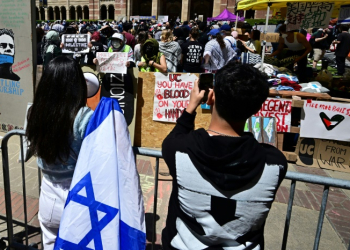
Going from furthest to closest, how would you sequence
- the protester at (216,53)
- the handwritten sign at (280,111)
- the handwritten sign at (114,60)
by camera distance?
the protester at (216,53) → the handwritten sign at (280,111) → the handwritten sign at (114,60)

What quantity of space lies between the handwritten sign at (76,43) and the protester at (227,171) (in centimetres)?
502

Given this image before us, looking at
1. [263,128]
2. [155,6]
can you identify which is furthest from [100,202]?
[155,6]

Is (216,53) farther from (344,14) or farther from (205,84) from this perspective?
(205,84)

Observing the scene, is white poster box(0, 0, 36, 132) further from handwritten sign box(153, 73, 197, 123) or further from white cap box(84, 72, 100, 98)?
white cap box(84, 72, 100, 98)

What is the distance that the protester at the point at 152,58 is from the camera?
5.57m

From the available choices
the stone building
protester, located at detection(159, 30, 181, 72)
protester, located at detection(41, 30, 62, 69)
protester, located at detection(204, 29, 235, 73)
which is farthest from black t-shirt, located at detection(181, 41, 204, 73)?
the stone building

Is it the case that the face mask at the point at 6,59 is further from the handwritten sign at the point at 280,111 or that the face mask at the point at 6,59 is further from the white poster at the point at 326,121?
the white poster at the point at 326,121

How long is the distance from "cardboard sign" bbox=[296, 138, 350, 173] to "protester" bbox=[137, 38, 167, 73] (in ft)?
9.30

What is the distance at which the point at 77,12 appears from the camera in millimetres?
62219

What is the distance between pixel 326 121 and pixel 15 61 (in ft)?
18.4

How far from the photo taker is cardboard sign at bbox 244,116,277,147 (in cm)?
521

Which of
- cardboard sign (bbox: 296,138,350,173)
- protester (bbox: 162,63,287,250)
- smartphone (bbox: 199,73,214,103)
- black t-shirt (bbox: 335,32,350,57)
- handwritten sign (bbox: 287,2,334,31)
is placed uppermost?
handwritten sign (bbox: 287,2,334,31)

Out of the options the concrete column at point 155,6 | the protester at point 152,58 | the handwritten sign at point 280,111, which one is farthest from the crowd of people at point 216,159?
the concrete column at point 155,6

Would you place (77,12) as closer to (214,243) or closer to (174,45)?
(174,45)
